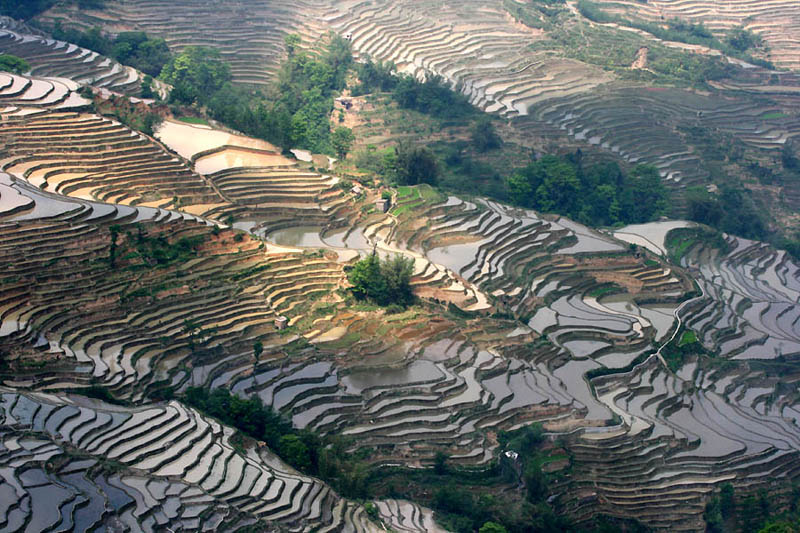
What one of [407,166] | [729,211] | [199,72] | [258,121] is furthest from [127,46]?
[729,211]

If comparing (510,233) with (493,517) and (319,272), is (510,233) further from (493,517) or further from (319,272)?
(493,517)

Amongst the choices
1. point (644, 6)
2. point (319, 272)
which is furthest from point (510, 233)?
point (644, 6)

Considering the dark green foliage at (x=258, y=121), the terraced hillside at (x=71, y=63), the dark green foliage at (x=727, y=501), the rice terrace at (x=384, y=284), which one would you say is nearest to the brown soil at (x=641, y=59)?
the rice terrace at (x=384, y=284)

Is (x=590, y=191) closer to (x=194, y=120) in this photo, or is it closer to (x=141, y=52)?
(x=194, y=120)

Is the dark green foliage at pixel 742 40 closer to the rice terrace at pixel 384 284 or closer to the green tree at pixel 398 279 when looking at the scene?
the rice terrace at pixel 384 284

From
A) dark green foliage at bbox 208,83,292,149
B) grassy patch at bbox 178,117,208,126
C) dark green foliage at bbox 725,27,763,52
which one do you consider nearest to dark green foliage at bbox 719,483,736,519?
dark green foliage at bbox 208,83,292,149

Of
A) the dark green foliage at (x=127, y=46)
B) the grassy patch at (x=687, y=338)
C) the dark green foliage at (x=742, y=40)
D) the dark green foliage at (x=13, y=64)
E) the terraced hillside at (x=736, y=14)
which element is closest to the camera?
the grassy patch at (x=687, y=338)
